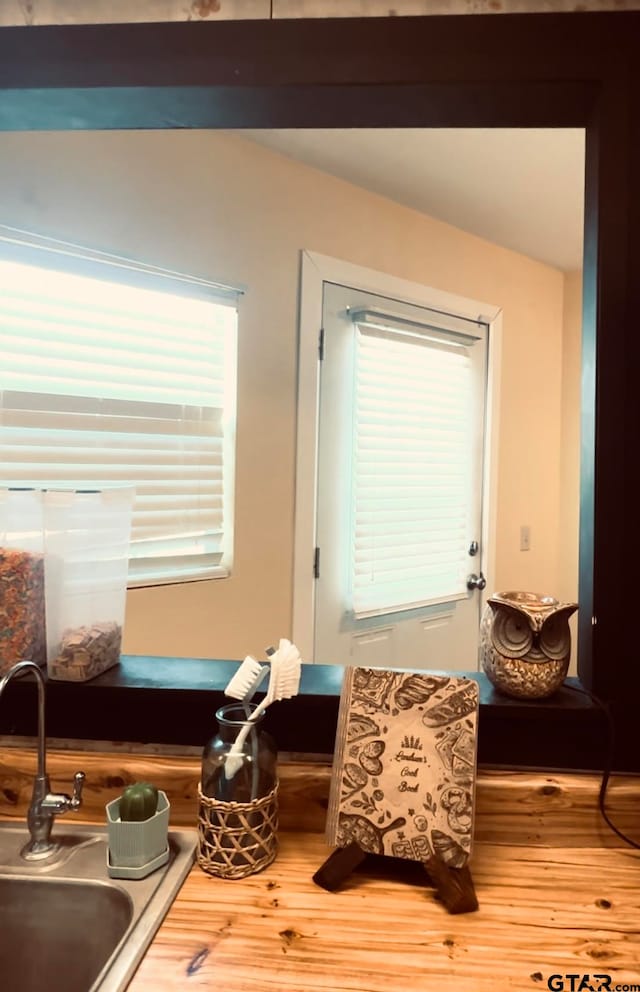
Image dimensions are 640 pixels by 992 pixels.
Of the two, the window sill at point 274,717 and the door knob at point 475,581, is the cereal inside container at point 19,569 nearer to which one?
the window sill at point 274,717

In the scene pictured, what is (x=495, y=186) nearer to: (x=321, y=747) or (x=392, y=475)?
(x=392, y=475)

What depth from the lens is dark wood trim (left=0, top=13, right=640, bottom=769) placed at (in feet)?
3.17

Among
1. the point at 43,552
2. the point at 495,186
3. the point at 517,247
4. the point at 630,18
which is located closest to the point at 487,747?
the point at 43,552

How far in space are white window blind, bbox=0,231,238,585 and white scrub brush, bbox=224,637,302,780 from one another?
112 centimetres

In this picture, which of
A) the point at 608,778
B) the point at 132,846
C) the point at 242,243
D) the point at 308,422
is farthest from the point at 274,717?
the point at 242,243

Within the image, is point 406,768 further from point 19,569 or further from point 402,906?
point 19,569

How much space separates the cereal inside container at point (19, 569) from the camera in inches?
39.5

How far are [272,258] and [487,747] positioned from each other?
176 cm

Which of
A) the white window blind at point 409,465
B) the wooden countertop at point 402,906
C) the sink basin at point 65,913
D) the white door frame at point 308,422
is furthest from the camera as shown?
the white window blind at point 409,465

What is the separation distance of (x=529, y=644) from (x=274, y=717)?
40 centimetres

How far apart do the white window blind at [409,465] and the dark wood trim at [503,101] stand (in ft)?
4.72

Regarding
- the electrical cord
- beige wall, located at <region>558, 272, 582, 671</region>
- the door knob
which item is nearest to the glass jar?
the electrical cord

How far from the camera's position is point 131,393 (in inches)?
75.5

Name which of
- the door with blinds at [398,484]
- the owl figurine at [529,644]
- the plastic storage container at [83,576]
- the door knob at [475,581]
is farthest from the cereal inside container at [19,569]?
the door knob at [475,581]
